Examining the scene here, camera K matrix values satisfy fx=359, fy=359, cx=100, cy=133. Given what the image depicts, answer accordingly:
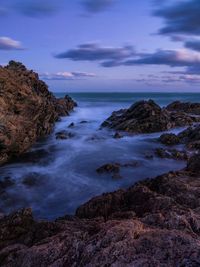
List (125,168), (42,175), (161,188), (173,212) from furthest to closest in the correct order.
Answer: (125,168) < (42,175) < (161,188) < (173,212)

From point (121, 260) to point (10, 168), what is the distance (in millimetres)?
10038

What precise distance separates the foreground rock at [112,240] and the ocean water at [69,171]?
3.33 m

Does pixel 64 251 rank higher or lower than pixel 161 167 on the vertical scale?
higher

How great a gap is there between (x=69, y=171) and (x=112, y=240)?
9.17 m

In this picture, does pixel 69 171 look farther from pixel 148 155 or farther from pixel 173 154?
pixel 173 154

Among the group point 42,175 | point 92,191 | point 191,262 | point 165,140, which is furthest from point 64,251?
point 165,140

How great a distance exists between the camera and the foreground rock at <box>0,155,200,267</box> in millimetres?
3977

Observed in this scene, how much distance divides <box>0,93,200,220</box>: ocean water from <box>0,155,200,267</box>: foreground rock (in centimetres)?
333

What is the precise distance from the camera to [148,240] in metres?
4.19

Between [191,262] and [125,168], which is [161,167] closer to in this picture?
[125,168]

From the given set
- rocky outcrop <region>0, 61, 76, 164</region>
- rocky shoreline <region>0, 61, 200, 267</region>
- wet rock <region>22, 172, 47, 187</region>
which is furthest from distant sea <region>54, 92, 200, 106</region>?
rocky shoreline <region>0, 61, 200, 267</region>

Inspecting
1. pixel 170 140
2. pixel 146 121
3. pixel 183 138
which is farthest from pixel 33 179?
pixel 146 121

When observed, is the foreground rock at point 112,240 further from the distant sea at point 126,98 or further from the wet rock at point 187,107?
the distant sea at point 126,98

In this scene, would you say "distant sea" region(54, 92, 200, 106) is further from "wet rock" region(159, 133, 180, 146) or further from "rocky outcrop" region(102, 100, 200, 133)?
"wet rock" region(159, 133, 180, 146)
